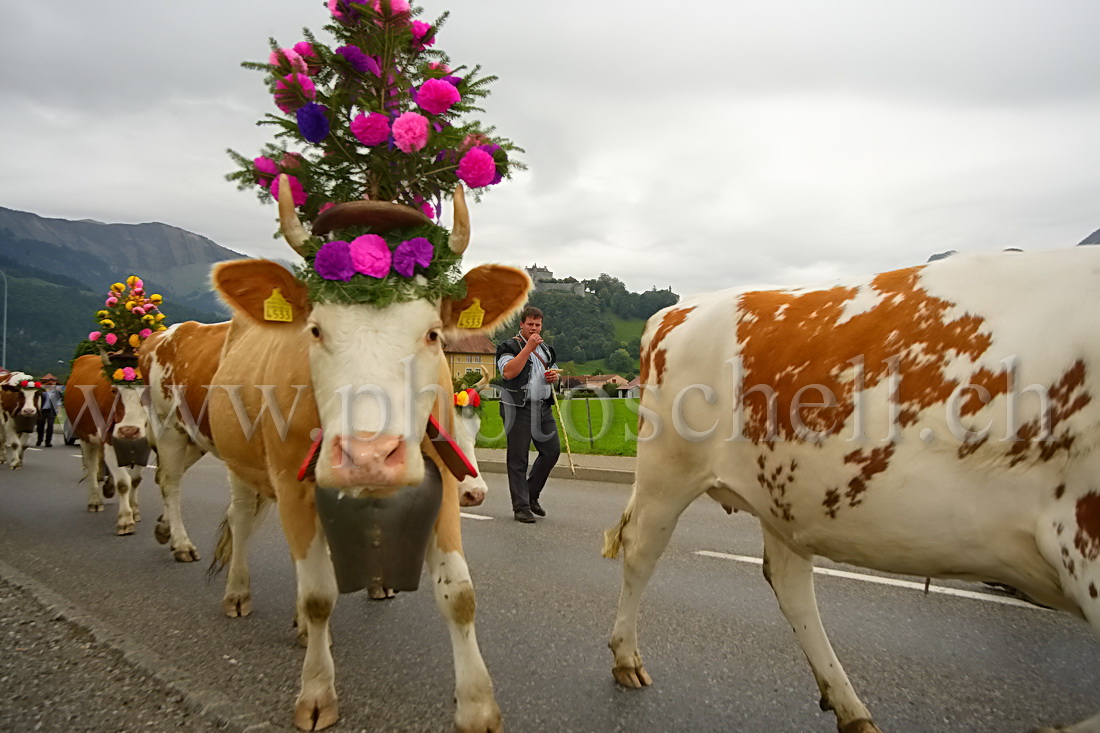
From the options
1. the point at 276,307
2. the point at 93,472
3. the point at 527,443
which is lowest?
the point at 93,472

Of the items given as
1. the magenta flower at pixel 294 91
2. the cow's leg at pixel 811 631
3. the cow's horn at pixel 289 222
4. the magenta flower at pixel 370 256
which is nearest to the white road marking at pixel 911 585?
the cow's leg at pixel 811 631

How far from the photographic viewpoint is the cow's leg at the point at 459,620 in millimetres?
2594

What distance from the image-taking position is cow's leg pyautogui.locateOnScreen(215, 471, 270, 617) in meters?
4.25

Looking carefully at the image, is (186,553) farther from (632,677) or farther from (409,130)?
(409,130)

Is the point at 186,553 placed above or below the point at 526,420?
below

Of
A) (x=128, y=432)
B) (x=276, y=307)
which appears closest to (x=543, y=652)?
(x=276, y=307)

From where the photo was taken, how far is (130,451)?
6402 millimetres

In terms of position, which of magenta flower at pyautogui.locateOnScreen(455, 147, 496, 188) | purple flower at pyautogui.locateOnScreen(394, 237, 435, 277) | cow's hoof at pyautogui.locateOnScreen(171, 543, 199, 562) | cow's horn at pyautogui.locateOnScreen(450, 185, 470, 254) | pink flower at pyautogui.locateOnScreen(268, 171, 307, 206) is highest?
magenta flower at pyautogui.locateOnScreen(455, 147, 496, 188)

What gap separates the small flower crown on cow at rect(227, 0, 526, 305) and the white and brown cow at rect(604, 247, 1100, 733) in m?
1.29

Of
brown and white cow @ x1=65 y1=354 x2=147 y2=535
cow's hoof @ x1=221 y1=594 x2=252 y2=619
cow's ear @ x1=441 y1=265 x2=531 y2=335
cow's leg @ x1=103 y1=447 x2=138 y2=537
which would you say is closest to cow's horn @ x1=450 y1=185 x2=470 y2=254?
cow's ear @ x1=441 y1=265 x2=531 y2=335

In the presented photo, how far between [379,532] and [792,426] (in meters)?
1.50

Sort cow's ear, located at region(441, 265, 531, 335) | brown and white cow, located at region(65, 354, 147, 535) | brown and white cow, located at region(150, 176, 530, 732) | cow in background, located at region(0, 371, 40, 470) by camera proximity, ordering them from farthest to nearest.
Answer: cow in background, located at region(0, 371, 40, 470) < brown and white cow, located at region(65, 354, 147, 535) < cow's ear, located at region(441, 265, 531, 335) < brown and white cow, located at region(150, 176, 530, 732)

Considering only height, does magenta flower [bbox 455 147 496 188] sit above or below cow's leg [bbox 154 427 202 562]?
above

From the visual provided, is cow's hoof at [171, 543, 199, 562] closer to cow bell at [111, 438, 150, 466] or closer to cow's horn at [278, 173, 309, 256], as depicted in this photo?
cow bell at [111, 438, 150, 466]
